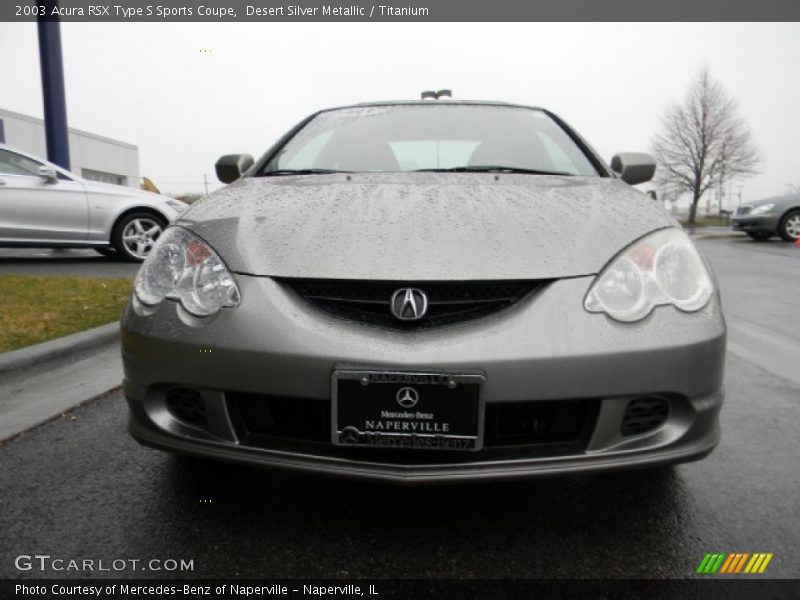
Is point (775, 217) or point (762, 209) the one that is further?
point (762, 209)

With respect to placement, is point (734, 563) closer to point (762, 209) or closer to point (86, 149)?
point (762, 209)

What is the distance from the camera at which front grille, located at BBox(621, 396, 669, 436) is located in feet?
5.21

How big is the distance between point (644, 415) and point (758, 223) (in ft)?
47.9

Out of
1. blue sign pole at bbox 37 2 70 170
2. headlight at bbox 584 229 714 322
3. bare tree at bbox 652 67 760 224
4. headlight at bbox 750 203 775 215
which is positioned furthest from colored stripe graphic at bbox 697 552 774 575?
bare tree at bbox 652 67 760 224

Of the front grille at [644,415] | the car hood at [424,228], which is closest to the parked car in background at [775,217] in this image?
the car hood at [424,228]

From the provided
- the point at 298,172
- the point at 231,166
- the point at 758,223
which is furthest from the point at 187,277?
the point at 758,223

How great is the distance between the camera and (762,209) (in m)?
14.0

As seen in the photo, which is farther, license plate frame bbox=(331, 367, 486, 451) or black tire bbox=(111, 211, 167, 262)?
black tire bbox=(111, 211, 167, 262)

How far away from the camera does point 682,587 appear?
1.53 m

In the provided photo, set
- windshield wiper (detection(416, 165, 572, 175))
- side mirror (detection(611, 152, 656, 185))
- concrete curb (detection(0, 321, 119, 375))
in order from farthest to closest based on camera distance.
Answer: concrete curb (detection(0, 321, 119, 375)), side mirror (detection(611, 152, 656, 185)), windshield wiper (detection(416, 165, 572, 175))

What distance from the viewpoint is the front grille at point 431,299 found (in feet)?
5.20

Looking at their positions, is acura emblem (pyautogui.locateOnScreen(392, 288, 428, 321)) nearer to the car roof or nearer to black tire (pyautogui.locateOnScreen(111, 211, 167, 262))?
the car roof

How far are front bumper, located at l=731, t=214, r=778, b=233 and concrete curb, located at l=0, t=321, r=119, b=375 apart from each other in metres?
14.1

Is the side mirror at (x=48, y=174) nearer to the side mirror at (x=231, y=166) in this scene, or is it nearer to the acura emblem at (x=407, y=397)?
the side mirror at (x=231, y=166)
